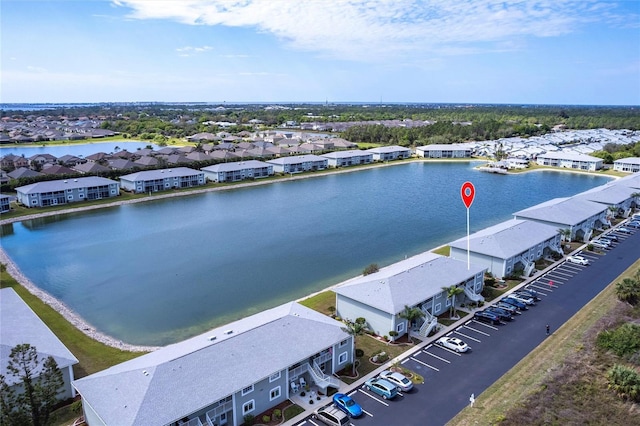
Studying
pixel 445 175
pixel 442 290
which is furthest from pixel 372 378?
pixel 445 175

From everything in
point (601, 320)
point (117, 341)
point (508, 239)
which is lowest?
point (117, 341)

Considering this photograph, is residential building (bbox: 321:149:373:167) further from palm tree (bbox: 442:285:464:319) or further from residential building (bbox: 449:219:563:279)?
palm tree (bbox: 442:285:464:319)

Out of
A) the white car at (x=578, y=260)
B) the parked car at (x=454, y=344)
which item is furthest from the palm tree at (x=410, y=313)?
the white car at (x=578, y=260)

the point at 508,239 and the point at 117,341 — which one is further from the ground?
the point at 508,239

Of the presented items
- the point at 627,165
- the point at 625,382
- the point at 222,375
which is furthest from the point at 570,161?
the point at 222,375

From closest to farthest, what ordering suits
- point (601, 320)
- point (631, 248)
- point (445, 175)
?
1. point (601, 320)
2. point (631, 248)
3. point (445, 175)

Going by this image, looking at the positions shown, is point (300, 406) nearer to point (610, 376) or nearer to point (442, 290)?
point (442, 290)

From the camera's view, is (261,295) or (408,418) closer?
(408,418)

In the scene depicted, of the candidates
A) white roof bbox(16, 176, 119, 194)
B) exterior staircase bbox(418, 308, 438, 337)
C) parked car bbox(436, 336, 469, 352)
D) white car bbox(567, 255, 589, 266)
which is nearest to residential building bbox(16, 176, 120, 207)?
white roof bbox(16, 176, 119, 194)

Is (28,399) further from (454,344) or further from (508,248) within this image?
(508,248)
